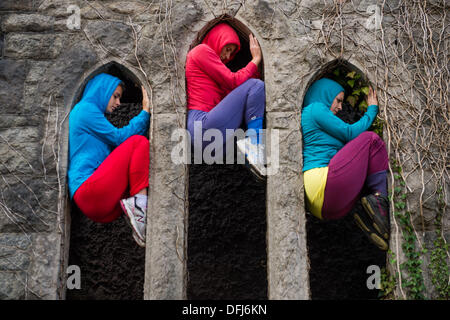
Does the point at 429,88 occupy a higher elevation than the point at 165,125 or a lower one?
higher

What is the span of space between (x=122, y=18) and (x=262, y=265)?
3.11m

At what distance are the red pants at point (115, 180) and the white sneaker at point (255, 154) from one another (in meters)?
0.75

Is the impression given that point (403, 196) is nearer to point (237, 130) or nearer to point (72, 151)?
point (237, 130)

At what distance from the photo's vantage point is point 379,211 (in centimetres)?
456

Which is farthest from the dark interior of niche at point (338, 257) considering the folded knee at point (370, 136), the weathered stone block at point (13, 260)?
the weathered stone block at point (13, 260)

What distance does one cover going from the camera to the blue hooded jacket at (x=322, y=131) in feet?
15.4

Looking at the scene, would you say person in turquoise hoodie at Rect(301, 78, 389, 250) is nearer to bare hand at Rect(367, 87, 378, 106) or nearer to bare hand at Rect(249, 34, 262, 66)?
bare hand at Rect(367, 87, 378, 106)

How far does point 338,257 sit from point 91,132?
10.6 feet

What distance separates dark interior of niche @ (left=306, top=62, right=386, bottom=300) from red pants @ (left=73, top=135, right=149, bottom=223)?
2601mm

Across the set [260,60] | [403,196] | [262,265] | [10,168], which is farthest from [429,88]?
[10,168]

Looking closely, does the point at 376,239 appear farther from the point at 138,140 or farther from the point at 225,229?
the point at 225,229

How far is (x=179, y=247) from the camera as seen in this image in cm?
446

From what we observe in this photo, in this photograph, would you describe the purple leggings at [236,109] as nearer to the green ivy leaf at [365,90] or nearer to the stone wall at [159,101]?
the stone wall at [159,101]

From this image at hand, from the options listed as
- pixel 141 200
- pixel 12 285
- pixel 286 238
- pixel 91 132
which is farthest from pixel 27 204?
pixel 286 238
